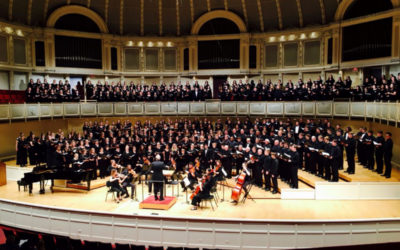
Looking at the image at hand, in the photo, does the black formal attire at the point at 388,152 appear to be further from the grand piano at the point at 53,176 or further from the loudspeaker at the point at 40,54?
the loudspeaker at the point at 40,54

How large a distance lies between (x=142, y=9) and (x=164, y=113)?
727cm

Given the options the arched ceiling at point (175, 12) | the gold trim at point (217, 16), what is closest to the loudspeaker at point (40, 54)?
the arched ceiling at point (175, 12)

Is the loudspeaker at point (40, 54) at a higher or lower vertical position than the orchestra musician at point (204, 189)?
higher

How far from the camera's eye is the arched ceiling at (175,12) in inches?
717

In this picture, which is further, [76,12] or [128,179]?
[76,12]

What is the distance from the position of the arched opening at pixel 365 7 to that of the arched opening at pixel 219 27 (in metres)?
6.26

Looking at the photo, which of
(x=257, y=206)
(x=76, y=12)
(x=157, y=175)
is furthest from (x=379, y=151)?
(x=76, y=12)

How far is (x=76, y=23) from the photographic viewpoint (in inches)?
775

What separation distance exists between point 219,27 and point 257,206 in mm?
13916

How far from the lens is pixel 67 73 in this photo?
63.8 feet

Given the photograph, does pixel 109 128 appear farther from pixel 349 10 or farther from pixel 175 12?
pixel 349 10

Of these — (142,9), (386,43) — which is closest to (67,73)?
(142,9)

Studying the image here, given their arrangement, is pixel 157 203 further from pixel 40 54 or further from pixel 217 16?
pixel 217 16

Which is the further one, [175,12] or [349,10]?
[175,12]
